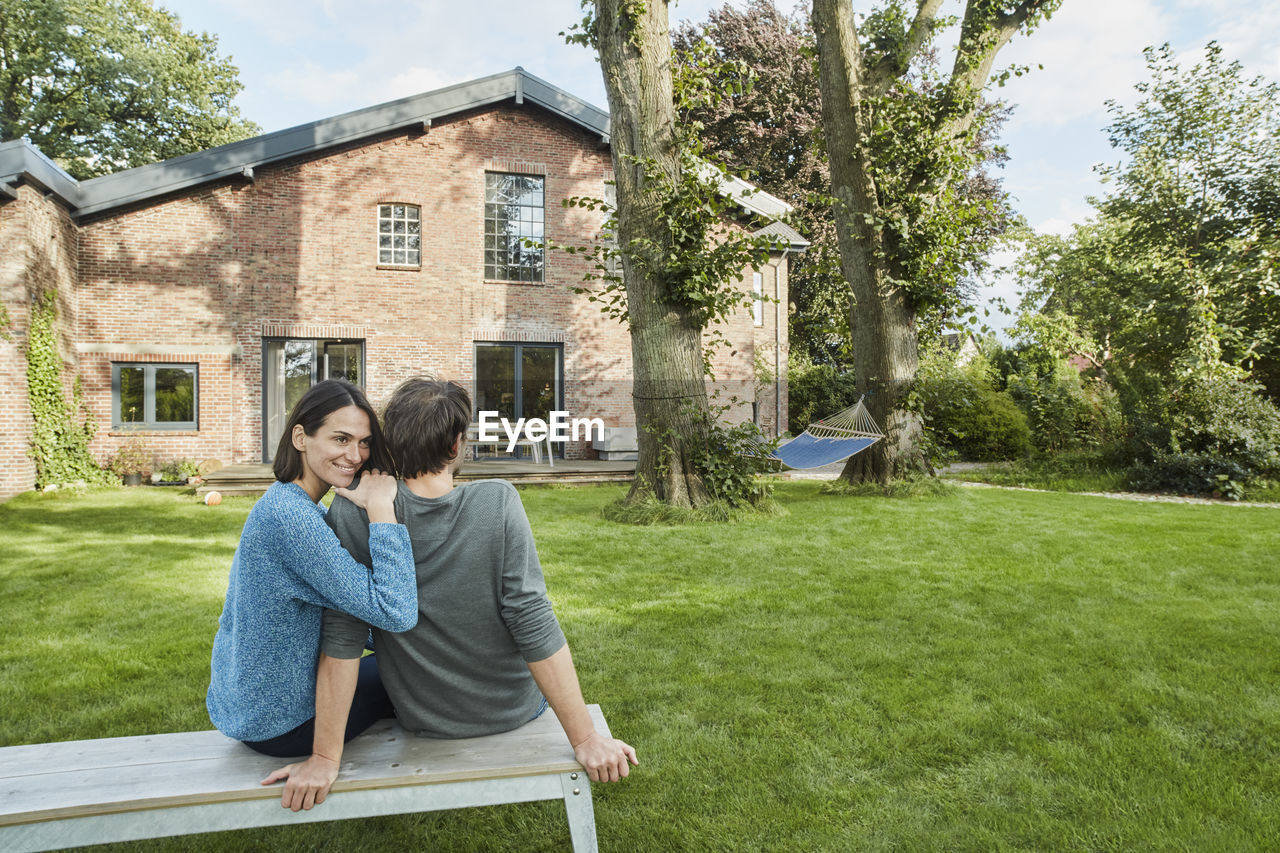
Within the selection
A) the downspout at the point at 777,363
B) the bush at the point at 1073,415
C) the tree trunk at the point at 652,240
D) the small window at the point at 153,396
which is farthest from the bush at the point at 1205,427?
the small window at the point at 153,396

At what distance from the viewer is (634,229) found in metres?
8.12

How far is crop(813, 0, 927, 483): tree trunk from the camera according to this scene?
9570 millimetres

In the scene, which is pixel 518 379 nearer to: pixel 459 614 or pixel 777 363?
pixel 777 363

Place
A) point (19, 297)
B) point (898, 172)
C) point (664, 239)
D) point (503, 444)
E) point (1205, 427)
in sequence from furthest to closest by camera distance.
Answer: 1. point (503, 444)
2. point (1205, 427)
3. point (19, 297)
4. point (898, 172)
5. point (664, 239)

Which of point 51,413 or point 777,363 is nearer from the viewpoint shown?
point 51,413

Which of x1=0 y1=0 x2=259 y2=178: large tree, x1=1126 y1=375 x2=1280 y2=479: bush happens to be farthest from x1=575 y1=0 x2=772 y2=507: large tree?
x1=0 y1=0 x2=259 y2=178: large tree

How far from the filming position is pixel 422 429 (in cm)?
173

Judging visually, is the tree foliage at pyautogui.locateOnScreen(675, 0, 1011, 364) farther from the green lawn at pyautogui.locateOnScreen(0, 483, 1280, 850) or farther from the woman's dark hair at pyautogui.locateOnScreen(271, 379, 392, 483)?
the woman's dark hair at pyautogui.locateOnScreen(271, 379, 392, 483)

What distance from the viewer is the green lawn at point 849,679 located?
90.0 inches

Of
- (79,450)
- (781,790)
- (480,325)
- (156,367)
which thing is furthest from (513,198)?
(781,790)

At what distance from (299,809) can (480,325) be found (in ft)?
41.0

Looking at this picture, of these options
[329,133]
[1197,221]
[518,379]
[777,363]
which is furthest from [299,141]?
A: [1197,221]

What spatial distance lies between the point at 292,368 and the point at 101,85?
15574mm

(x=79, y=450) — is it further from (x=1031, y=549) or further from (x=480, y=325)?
(x=1031, y=549)
